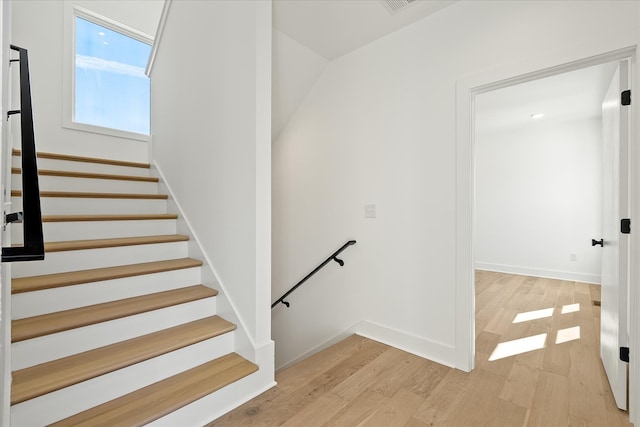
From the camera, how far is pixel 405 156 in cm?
242

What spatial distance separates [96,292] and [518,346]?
10.4 feet

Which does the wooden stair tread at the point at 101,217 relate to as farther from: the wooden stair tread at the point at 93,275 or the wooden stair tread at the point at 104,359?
the wooden stair tread at the point at 104,359

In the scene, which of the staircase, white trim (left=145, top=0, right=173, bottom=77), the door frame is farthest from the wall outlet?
white trim (left=145, top=0, right=173, bottom=77)

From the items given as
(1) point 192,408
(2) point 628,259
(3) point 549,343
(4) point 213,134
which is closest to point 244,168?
(4) point 213,134

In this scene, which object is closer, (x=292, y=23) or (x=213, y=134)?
(x=213, y=134)

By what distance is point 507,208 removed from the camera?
5305 millimetres

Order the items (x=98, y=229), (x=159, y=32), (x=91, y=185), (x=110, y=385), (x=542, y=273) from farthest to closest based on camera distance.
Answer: (x=542, y=273) → (x=159, y=32) → (x=91, y=185) → (x=98, y=229) → (x=110, y=385)

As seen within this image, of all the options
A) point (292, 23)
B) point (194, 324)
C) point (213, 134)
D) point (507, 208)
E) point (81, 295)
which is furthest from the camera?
point (507, 208)

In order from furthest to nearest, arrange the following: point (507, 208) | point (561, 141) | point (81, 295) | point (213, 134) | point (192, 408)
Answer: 1. point (507, 208)
2. point (561, 141)
3. point (213, 134)
4. point (81, 295)
5. point (192, 408)

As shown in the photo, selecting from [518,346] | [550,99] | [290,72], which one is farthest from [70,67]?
[550,99]

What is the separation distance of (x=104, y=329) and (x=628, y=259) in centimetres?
293

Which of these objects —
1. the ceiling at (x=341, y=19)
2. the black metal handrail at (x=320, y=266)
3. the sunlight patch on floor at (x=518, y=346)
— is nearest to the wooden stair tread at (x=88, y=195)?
the black metal handrail at (x=320, y=266)

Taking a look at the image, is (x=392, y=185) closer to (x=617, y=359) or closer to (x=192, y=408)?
(x=617, y=359)

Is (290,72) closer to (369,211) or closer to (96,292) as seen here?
(369,211)
